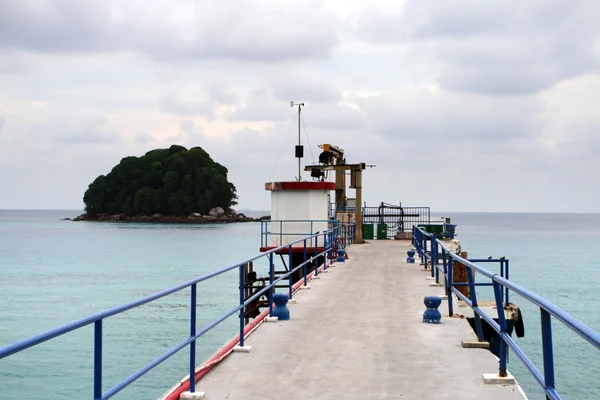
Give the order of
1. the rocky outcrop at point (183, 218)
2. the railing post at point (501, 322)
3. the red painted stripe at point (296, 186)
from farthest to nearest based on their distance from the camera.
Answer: the rocky outcrop at point (183, 218) → the red painted stripe at point (296, 186) → the railing post at point (501, 322)

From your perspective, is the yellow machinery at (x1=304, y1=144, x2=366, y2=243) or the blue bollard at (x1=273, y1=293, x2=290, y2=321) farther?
the yellow machinery at (x1=304, y1=144, x2=366, y2=243)

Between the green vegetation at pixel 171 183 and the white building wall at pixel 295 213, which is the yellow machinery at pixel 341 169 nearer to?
the white building wall at pixel 295 213

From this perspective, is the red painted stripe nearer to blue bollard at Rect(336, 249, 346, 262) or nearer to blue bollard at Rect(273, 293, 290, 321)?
blue bollard at Rect(336, 249, 346, 262)

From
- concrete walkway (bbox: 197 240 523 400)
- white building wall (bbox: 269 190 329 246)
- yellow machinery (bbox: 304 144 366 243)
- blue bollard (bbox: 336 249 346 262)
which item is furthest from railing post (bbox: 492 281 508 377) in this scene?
yellow machinery (bbox: 304 144 366 243)

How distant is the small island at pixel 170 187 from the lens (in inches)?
5891

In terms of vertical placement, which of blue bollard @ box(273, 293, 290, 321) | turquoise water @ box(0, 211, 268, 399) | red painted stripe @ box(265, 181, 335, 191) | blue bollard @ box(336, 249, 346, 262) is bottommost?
turquoise water @ box(0, 211, 268, 399)

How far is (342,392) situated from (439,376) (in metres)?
1.24

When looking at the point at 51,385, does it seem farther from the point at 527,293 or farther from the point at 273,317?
the point at 527,293

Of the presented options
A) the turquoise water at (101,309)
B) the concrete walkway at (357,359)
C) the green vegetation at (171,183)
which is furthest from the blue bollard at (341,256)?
the green vegetation at (171,183)

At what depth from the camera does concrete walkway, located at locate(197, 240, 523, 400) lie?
6625 mm

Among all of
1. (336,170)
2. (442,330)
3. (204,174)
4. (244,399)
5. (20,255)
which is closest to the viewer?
(244,399)

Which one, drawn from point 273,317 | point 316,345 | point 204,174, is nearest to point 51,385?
point 273,317

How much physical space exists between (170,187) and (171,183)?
113cm

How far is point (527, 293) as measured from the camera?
520 centimetres
